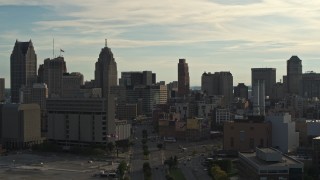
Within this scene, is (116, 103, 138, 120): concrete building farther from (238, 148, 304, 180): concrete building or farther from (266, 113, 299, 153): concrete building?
(238, 148, 304, 180): concrete building

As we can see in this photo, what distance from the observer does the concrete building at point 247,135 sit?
7856 cm

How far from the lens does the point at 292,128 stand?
80.9 metres

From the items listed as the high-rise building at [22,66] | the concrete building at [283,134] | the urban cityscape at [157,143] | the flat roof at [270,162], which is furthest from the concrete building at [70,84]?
the flat roof at [270,162]

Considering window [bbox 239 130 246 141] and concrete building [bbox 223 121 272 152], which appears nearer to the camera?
concrete building [bbox 223 121 272 152]

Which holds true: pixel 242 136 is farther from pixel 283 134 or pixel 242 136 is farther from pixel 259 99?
pixel 259 99

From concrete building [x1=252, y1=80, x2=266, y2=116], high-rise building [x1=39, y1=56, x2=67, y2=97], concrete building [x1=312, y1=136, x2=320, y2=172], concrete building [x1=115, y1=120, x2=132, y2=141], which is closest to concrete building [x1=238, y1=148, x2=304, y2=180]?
concrete building [x1=312, y1=136, x2=320, y2=172]

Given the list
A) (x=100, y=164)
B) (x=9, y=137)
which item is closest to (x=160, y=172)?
(x=100, y=164)

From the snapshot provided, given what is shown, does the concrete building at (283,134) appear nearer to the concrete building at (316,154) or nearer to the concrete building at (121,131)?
the concrete building at (316,154)

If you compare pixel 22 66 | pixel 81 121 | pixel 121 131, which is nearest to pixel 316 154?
pixel 121 131

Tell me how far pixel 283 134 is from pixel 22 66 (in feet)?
410

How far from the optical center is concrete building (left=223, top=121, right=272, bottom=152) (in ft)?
258

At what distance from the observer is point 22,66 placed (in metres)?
186

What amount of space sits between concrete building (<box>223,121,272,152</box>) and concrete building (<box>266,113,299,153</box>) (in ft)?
3.01

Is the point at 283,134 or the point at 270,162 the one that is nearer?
the point at 270,162
